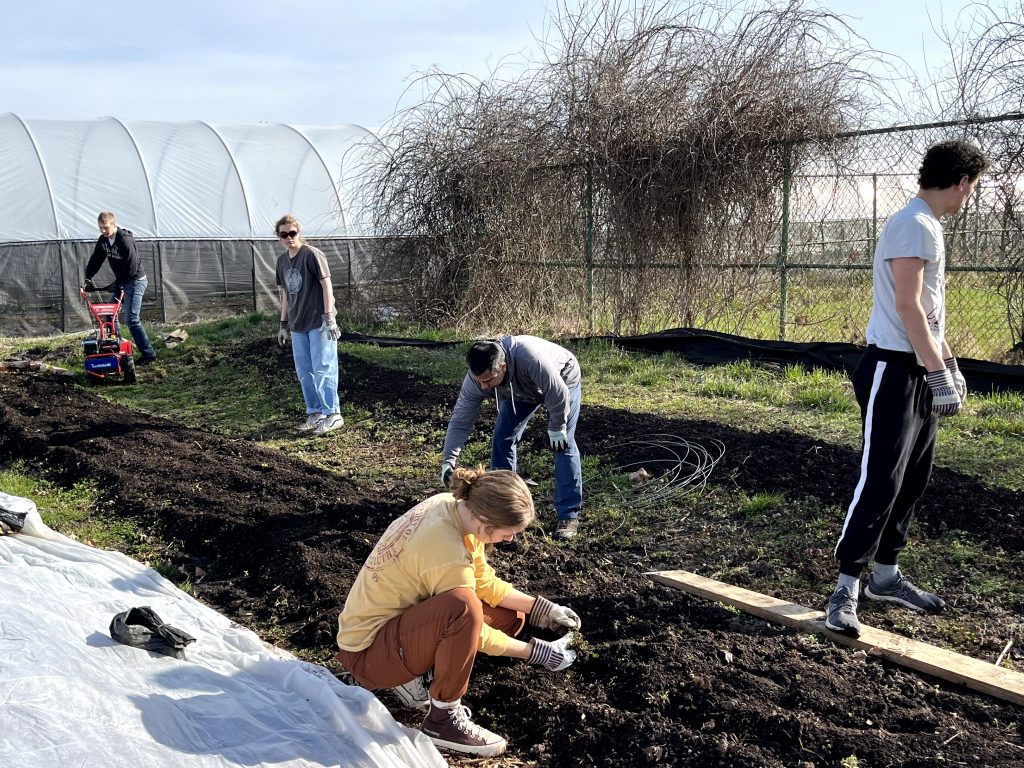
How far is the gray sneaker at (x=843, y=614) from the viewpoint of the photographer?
3.42 m

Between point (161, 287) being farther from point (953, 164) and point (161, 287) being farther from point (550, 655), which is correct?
point (953, 164)

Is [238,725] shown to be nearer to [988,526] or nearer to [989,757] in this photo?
[989,757]

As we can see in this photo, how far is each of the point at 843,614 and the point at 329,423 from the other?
489 cm

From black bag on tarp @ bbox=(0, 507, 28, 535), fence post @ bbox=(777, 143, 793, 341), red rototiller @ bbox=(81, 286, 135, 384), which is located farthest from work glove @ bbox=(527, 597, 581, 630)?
red rototiller @ bbox=(81, 286, 135, 384)

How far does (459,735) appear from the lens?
2883mm

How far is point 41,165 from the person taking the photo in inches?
629

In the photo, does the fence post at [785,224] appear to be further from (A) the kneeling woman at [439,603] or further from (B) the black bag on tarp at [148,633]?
(B) the black bag on tarp at [148,633]

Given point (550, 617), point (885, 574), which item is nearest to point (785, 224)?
point (885, 574)

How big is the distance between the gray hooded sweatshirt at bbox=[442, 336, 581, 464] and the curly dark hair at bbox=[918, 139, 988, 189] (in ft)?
6.09

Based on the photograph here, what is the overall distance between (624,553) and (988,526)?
1769mm

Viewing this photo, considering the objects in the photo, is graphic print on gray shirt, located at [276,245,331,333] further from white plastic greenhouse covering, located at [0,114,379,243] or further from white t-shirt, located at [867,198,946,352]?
white plastic greenhouse covering, located at [0,114,379,243]

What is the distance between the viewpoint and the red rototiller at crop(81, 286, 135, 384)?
9836mm

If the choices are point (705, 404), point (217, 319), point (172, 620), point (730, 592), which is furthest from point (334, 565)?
point (217, 319)

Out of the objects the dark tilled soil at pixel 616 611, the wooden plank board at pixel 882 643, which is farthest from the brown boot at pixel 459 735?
the wooden plank board at pixel 882 643
